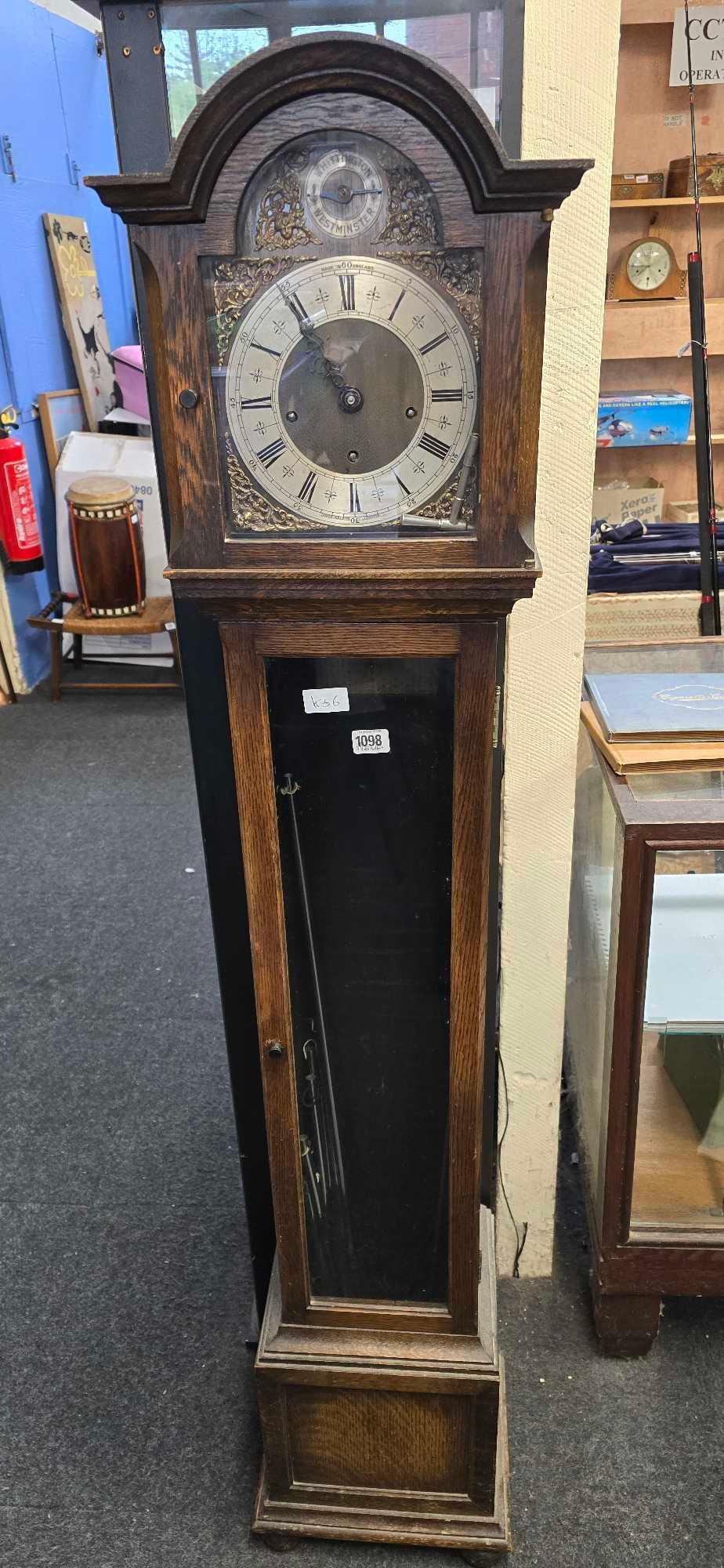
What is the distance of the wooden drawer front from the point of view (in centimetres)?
140

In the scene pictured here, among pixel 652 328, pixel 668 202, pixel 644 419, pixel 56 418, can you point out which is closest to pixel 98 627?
pixel 56 418

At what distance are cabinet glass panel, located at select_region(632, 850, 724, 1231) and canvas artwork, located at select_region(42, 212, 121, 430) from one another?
4053 millimetres

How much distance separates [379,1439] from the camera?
4.72 feet

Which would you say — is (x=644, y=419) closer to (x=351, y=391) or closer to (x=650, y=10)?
(x=650, y=10)

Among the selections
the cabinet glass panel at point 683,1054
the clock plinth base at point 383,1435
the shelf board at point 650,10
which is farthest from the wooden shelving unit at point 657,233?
the clock plinth base at point 383,1435

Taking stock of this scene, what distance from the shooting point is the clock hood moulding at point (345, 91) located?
2.78 ft

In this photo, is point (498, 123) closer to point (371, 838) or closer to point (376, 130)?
point (376, 130)

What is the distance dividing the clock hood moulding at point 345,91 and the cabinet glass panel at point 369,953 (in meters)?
0.43

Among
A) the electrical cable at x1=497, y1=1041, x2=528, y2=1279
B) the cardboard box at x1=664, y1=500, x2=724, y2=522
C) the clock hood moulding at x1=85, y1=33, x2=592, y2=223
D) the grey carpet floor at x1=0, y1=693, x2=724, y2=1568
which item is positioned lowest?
the grey carpet floor at x1=0, y1=693, x2=724, y2=1568

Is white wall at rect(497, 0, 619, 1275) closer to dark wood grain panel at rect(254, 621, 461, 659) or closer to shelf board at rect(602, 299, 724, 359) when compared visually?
dark wood grain panel at rect(254, 621, 461, 659)

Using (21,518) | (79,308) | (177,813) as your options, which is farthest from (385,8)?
(79,308)

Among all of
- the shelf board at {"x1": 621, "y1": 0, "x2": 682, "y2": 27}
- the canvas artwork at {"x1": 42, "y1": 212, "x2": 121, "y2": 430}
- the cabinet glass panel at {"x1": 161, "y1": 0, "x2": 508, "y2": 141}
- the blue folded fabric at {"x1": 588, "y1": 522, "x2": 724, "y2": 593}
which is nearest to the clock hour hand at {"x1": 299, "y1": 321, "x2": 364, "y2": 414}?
the cabinet glass panel at {"x1": 161, "y1": 0, "x2": 508, "y2": 141}

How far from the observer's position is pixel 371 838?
1.22m

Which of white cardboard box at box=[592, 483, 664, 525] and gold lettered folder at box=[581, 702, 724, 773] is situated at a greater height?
gold lettered folder at box=[581, 702, 724, 773]
